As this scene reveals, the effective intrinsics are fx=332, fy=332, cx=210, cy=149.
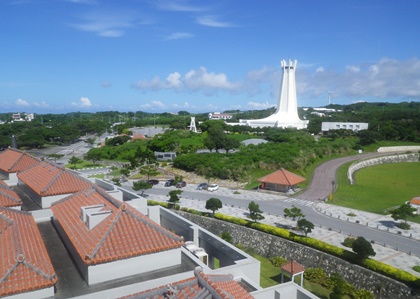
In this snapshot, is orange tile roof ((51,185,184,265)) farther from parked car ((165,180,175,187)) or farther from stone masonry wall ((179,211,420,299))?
parked car ((165,180,175,187))

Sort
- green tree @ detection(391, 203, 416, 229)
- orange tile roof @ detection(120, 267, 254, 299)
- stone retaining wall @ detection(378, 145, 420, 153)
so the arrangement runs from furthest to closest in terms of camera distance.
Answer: stone retaining wall @ detection(378, 145, 420, 153)
green tree @ detection(391, 203, 416, 229)
orange tile roof @ detection(120, 267, 254, 299)

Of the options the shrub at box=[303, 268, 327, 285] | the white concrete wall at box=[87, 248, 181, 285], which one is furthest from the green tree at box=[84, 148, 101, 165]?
the white concrete wall at box=[87, 248, 181, 285]

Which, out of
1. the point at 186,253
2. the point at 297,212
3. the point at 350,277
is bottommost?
the point at 350,277

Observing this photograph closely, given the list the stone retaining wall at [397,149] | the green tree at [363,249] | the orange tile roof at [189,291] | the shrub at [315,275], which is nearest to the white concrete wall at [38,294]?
the orange tile roof at [189,291]

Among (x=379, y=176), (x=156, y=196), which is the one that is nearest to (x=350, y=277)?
(x=156, y=196)

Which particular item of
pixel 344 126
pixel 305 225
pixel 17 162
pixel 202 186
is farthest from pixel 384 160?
pixel 17 162

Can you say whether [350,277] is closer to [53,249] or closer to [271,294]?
[271,294]
